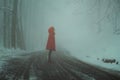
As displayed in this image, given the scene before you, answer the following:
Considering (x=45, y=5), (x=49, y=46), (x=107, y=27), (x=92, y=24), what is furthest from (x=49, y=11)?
(x=49, y=46)

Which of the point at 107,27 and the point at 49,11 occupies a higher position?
the point at 49,11

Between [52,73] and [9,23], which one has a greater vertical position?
[9,23]

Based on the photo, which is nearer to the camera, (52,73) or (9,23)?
(52,73)

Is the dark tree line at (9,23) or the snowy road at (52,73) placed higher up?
the dark tree line at (9,23)

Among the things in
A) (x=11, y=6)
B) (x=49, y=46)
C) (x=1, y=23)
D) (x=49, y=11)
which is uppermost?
(x=49, y=11)

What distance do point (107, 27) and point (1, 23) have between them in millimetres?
17275

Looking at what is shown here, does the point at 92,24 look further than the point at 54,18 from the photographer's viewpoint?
No

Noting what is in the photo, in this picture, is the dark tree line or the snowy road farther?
the dark tree line

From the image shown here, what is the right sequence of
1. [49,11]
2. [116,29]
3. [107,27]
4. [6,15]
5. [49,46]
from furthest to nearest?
1. [49,11]
2. [107,27]
3. [116,29]
4. [6,15]
5. [49,46]

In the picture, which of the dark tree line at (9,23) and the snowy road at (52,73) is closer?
the snowy road at (52,73)

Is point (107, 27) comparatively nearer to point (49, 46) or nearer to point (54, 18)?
point (49, 46)

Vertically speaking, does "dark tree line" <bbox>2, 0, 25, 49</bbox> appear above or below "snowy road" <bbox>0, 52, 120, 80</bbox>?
above

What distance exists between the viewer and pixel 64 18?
104 meters

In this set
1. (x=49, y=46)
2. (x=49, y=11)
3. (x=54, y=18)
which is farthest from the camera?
(x=54, y=18)
